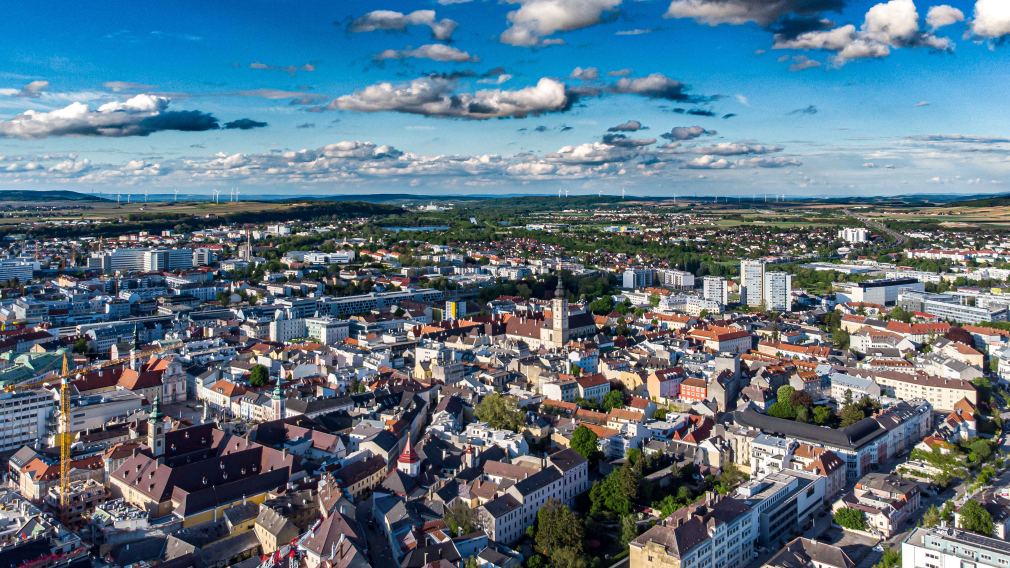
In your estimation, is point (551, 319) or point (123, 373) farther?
point (551, 319)

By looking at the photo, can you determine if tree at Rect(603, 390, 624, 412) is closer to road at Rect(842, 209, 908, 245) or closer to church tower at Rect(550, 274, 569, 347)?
church tower at Rect(550, 274, 569, 347)

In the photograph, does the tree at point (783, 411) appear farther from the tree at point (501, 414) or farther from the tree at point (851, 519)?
the tree at point (501, 414)

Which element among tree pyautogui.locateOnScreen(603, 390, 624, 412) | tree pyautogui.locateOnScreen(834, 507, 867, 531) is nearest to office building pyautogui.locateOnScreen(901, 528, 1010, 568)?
tree pyautogui.locateOnScreen(834, 507, 867, 531)

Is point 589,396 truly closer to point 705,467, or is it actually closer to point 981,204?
point 705,467

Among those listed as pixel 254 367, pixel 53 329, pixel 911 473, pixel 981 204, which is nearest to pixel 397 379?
pixel 254 367

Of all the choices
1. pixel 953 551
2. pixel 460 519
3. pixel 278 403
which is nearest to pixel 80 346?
pixel 278 403

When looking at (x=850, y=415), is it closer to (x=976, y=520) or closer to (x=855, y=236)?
(x=976, y=520)
